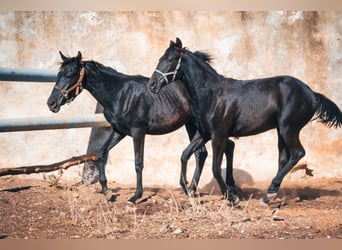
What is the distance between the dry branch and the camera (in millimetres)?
4512

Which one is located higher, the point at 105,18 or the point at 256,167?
the point at 105,18

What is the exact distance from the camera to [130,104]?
4.54 metres

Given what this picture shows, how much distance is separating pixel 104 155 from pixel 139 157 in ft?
0.98

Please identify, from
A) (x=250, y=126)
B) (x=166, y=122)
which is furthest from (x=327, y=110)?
(x=166, y=122)

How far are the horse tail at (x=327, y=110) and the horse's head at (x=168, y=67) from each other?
3.78ft

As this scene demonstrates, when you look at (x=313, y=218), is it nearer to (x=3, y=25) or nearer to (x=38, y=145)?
(x=38, y=145)

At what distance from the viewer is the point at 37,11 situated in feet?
15.5

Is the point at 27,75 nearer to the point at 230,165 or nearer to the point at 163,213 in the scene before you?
the point at 163,213

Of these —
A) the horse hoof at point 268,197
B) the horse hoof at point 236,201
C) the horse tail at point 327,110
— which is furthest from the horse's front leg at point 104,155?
the horse tail at point 327,110

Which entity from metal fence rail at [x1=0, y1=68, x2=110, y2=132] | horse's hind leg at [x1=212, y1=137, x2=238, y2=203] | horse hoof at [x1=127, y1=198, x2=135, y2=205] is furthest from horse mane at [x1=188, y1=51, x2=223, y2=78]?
horse hoof at [x1=127, y1=198, x2=135, y2=205]

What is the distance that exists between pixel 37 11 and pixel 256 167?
2.25 meters

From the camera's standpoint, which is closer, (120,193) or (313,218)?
(313,218)

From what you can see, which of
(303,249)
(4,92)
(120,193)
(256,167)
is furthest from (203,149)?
(4,92)

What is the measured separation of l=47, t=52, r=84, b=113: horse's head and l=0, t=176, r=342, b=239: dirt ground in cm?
71
